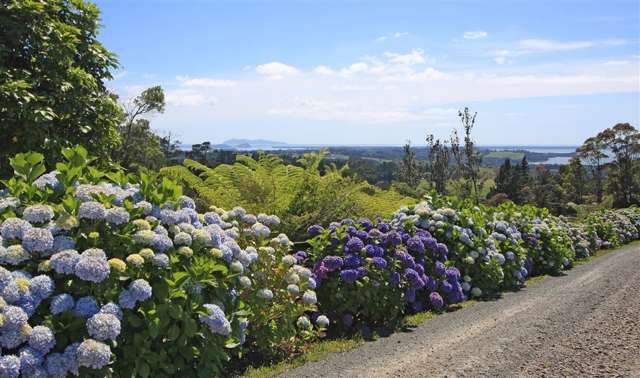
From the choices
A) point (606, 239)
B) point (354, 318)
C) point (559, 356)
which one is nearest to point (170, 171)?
point (354, 318)

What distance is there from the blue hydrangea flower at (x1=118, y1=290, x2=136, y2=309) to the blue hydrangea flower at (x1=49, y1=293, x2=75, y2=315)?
0.23 m

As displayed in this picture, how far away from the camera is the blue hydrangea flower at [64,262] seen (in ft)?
8.99

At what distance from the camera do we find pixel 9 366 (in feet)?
8.02

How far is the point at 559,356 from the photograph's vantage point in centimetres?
405

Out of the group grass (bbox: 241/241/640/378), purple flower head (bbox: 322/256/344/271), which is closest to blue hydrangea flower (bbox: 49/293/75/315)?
grass (bbox: 241/241/640/378)

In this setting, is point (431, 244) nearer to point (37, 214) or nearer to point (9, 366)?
point (37, 214)

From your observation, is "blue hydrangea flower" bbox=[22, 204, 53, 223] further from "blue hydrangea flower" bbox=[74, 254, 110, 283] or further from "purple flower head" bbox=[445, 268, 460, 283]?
"purple flower head" bbox=[445, 268, 460, 283]

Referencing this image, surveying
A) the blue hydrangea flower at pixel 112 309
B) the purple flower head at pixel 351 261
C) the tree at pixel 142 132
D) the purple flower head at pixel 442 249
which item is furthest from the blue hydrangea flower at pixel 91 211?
the tree at pixel 142 132

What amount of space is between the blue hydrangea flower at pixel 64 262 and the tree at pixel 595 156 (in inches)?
1743

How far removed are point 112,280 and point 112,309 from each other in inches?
7.9

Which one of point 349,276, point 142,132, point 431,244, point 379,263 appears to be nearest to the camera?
point 349,276

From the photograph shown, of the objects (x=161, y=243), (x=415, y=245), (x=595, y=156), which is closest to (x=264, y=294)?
(x=161, y=243)

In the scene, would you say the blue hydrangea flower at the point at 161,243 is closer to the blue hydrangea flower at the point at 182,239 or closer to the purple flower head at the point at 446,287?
the blue hydrangea flower at the point at 182,239

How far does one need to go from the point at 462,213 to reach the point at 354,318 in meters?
2.78
